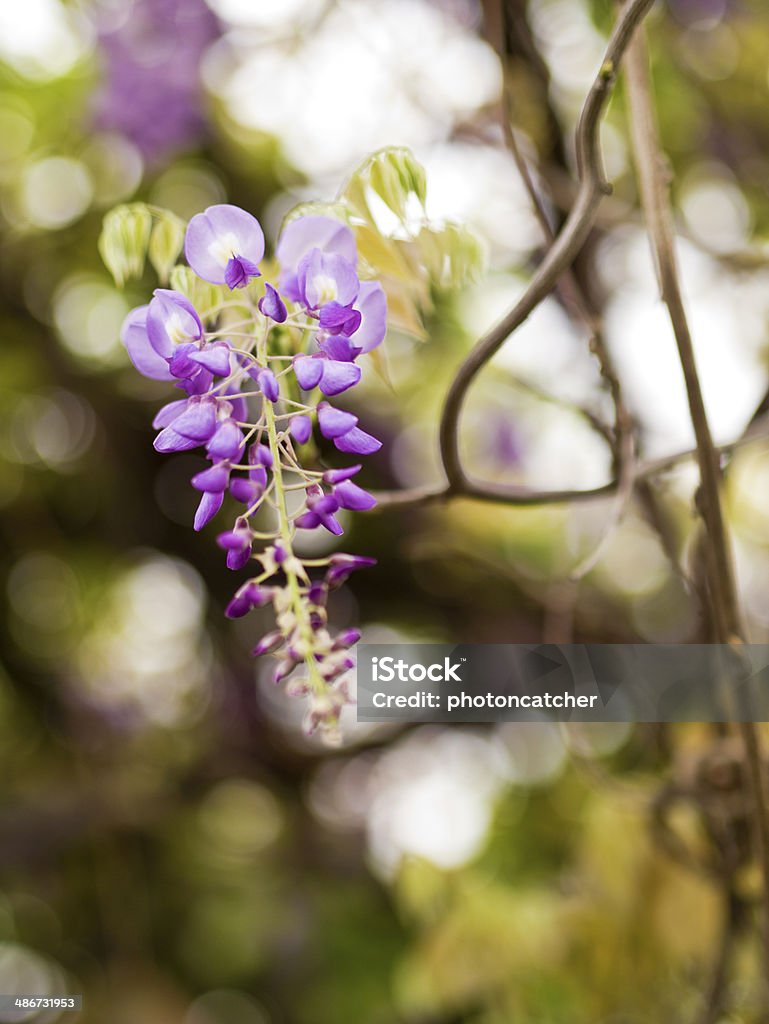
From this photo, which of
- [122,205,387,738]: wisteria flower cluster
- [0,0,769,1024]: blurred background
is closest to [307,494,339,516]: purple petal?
[122,205,387,738]: wisteria flower cluster

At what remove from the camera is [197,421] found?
0.33 m

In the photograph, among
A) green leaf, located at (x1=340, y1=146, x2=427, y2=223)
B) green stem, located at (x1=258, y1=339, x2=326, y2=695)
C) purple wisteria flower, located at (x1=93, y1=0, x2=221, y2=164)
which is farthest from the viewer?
purple wisteria flower, located at (x1=93, y1=0, x2=221, y2=164)

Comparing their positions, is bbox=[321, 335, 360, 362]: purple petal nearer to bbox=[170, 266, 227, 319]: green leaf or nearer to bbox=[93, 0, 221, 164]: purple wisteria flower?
bbox=[170, 266, 227, 319]: green leaf

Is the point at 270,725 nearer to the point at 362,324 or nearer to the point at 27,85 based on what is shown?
the point at 27,85

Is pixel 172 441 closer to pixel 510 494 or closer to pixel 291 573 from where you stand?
pixel 291 573

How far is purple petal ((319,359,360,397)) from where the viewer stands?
0.33 m

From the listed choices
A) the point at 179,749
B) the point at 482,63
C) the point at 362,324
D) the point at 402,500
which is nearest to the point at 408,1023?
the point at 179,749

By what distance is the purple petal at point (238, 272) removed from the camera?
1.10 feet

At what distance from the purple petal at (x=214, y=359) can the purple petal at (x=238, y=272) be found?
0.09 ft

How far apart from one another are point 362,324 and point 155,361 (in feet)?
0.29

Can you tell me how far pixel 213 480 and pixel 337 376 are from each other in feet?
0.20

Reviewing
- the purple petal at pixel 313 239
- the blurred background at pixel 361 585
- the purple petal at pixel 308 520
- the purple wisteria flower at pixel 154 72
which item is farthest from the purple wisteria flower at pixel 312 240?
the purple wisteria flower at pixel 154 72

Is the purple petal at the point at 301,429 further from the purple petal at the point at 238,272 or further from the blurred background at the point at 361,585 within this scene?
the blurred background at the point at 361,585

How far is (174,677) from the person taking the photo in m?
1.60
